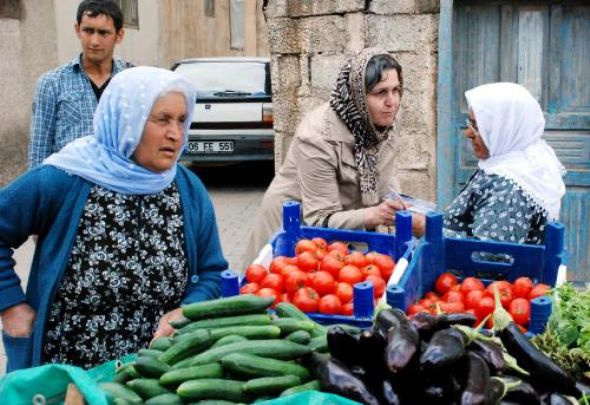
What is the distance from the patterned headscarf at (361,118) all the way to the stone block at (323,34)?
2.51 metres

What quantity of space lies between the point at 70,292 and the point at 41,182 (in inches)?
16.1

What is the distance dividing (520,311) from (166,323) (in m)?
1.32

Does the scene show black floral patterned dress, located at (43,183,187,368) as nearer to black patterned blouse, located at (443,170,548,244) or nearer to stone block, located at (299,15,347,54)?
black patterned blouse, located at (443,170,548,244)

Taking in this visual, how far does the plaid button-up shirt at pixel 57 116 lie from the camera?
4.78 metres

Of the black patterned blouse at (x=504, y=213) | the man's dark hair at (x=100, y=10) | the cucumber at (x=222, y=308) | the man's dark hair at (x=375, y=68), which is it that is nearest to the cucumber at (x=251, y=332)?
the cucumber at (x=222, y=308)

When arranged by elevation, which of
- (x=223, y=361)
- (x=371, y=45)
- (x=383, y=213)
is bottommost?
(x=223, y=361)

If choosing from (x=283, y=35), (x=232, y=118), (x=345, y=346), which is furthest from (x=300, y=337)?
(x=232, y=118)

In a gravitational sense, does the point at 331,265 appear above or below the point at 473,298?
above

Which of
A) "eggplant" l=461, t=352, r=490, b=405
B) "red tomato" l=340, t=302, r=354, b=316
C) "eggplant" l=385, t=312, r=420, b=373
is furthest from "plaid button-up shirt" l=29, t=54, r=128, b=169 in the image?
"eggplant" l=461, t=352, r=490, b=405

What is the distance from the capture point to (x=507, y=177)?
368 centimetres

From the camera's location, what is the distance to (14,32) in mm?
11180

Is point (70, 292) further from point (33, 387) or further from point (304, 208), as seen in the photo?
point (304, 208)

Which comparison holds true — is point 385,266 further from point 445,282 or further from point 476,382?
point 476,382

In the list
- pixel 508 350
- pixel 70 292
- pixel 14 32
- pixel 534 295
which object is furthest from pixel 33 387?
pixel 14 32
